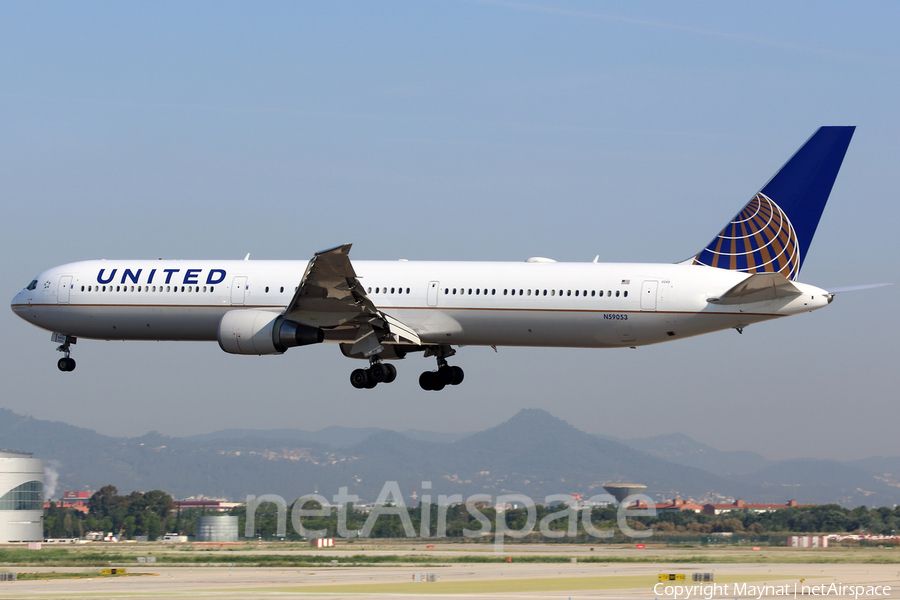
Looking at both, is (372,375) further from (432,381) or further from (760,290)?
(760,290)

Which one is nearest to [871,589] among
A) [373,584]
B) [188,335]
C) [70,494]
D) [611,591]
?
[611,591]

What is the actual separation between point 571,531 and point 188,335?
24251 mm

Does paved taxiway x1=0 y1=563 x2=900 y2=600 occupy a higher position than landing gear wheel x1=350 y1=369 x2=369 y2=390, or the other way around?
landing gear wheel x1=350 y1=369 x2=369 y2=390

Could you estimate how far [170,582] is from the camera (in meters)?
36.6

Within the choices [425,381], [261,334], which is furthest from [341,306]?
[425,381]

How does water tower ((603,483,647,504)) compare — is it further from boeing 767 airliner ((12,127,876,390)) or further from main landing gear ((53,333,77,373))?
main landing gear ((53,333,77,373))

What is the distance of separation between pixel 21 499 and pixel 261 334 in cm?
3678

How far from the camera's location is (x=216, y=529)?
64.6 meters

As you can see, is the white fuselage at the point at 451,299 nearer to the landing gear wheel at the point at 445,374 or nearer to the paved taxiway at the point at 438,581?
the landing gear wheel at the point at 445,374

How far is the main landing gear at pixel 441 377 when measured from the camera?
45.2 meters

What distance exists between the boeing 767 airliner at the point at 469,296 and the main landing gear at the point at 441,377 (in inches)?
80.8

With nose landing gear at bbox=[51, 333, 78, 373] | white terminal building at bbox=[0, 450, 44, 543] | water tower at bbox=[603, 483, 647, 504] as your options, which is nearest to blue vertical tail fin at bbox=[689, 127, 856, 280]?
nose landing gear at bbox=[51, 333, 78, 373]

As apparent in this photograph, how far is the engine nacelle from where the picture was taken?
131ft

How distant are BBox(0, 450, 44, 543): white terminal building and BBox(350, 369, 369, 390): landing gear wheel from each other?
35547 millimetres
